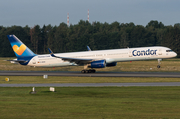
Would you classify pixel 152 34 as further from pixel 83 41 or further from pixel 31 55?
pixel 31 55

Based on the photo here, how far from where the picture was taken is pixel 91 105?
61.1 feet

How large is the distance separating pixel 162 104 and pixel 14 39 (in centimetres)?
3936

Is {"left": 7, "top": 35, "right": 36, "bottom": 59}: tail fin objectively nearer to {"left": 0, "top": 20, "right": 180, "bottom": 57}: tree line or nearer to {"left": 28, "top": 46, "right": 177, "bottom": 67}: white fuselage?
{"left": 28, "top": 46, "right": 177, "bottom": 67}: white fuselage

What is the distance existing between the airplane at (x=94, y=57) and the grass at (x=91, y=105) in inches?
928

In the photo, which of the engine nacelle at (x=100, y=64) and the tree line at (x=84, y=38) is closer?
the engine nacelle at (x=100, y=64)

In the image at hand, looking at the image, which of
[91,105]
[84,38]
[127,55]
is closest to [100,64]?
[127,55]

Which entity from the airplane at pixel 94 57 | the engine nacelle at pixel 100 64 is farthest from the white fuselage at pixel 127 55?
the engine nacelle at pixel 100 64

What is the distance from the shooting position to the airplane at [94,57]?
47594 millimetres

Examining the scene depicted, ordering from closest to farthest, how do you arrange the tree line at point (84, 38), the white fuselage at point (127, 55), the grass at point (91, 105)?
the grass at point (91, 105), the white fuselage at point (127, 55), the tree line at point (84, 38)

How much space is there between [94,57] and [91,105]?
103ft

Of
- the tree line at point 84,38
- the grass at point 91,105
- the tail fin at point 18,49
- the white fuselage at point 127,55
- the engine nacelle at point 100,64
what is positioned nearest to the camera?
the grass at point 91,105

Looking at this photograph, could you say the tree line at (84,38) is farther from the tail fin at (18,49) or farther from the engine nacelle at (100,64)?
the engine nacelle at (100,64)

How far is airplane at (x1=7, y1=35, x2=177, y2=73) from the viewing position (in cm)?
4759

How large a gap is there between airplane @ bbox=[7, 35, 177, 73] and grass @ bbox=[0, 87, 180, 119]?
77.4 ft
